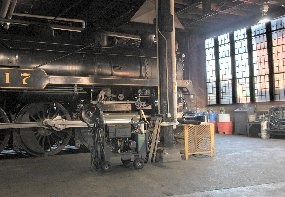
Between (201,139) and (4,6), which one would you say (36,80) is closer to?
(4,6)

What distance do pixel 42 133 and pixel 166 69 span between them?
2.97 m

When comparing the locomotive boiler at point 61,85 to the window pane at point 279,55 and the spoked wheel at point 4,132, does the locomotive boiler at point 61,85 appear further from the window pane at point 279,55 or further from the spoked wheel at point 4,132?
the window pane at point 279,55

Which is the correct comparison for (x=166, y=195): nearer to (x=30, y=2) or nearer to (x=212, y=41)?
(x=30, y=2)

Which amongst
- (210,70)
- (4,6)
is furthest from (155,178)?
(210,70)

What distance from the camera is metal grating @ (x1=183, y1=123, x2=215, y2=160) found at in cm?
638

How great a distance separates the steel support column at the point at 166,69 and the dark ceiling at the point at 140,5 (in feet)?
10.6

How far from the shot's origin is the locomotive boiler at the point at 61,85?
258 inches

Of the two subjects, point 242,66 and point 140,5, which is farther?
point 242,66

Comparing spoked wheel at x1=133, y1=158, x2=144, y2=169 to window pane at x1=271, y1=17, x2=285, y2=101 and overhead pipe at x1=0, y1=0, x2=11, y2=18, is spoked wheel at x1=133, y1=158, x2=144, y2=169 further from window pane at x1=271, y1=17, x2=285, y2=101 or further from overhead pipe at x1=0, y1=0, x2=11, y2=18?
window pane at x1=271, y1=17, x2=285, y2=101

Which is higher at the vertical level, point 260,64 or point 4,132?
point 260,64

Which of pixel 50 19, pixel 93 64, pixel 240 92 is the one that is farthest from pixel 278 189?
pixel 240 92

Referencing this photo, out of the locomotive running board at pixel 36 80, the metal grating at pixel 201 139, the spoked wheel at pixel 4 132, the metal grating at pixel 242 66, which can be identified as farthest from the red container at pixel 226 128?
the spoked wheel at pixel 4 132

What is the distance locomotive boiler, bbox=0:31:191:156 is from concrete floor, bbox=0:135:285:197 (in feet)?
2.58

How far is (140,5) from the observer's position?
33.4 feet
